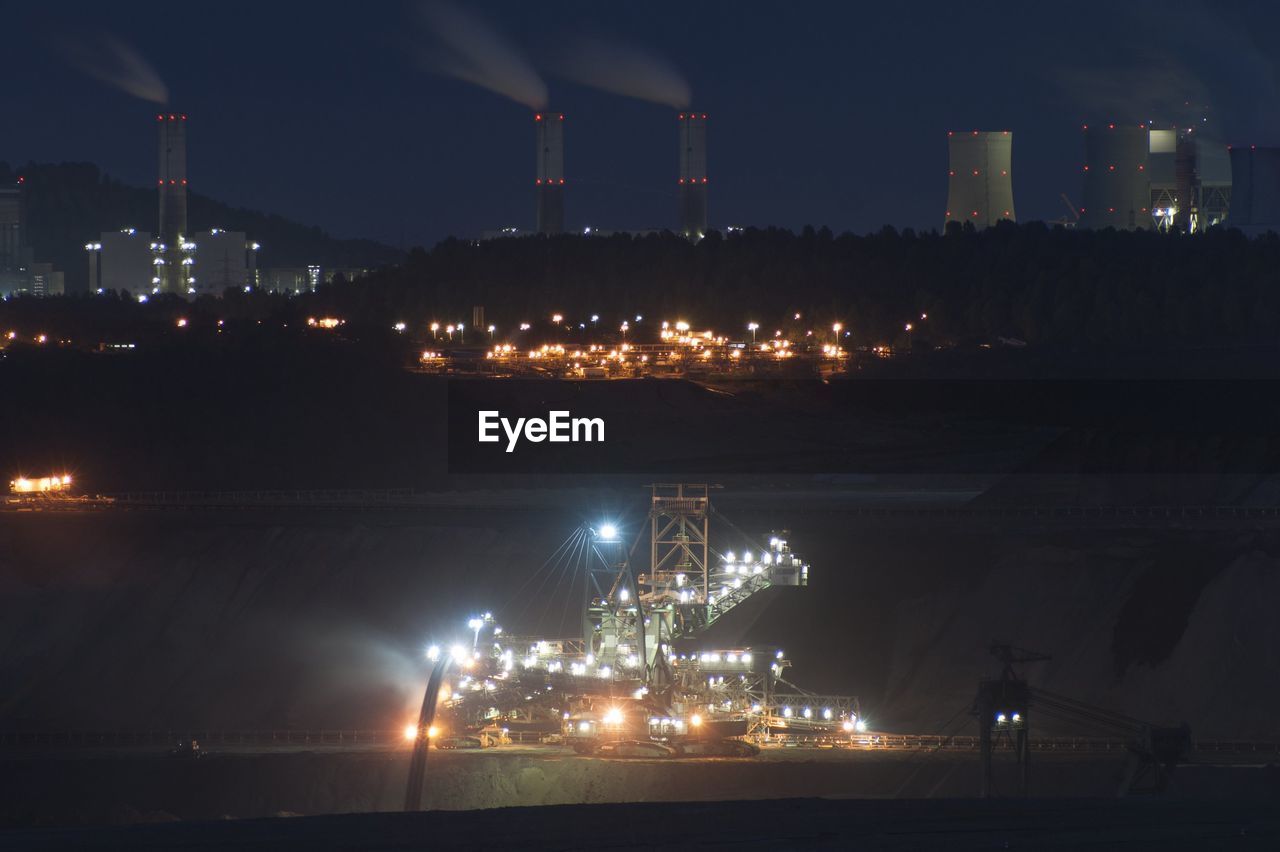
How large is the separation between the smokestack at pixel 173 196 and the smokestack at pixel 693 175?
1521 inches

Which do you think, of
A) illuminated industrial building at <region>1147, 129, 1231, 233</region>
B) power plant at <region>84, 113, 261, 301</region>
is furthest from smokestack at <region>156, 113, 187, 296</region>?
illuminated industrial building at <region>1147, 129, 1231, 233</region>

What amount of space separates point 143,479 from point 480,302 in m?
43.3

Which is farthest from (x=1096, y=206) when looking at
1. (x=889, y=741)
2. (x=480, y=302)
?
(x=889, y=741)

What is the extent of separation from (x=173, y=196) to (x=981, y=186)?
62.4 metres

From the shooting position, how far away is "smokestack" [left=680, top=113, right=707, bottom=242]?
138 metres

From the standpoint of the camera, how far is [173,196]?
493 ft

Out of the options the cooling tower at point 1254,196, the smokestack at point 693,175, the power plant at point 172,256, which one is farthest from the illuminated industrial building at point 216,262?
the cooling tower at point 1254,196

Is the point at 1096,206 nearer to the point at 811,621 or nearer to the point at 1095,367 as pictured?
the point at 1095,367

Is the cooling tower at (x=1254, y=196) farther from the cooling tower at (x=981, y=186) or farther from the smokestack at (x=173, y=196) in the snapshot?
the smokestack at (x=173, y=196)

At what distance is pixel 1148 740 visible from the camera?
125 ft

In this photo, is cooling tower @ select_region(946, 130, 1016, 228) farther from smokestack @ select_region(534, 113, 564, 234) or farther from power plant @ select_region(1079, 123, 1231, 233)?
smokestack @ select_region(534, 113, 564, 234)

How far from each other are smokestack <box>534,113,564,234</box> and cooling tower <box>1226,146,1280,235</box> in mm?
48287

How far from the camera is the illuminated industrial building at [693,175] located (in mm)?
138250

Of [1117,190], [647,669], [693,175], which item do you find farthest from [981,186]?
[647,669]
